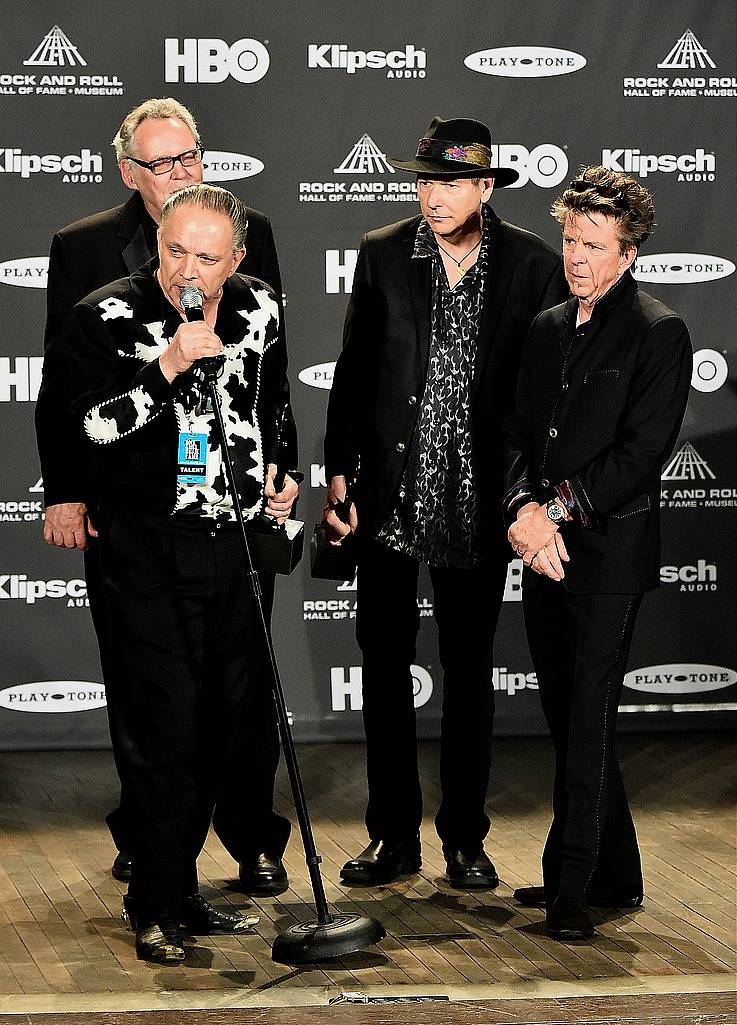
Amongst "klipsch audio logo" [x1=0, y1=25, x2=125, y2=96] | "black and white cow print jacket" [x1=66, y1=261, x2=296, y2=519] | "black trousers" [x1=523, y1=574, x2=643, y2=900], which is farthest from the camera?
"klipsch audio logo" [x1=0, y1=25, x2=125, y2=96]

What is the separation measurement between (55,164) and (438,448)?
81.5 inches

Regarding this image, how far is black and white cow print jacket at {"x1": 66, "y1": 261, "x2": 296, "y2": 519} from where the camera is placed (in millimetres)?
3297

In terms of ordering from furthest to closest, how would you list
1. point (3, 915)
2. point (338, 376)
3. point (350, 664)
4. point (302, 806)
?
point (350, 664) < point (338, 376) < point (3, 915) < point (302, 806)

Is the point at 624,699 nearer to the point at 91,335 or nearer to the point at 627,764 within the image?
the point at 627,764

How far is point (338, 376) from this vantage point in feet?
13.2

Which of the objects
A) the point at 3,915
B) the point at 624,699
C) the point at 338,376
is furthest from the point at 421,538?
the point at 624,699

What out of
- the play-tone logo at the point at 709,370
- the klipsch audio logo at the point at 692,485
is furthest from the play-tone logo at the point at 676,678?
the play-tone logo at the point at 709,370

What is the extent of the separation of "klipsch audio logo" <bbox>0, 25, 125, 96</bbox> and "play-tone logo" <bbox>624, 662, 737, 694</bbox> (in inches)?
111

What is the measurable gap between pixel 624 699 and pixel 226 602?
244cm

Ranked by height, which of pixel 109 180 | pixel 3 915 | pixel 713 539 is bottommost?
pixel 3 915

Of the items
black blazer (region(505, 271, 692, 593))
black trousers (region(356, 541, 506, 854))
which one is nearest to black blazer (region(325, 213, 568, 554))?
black trousers (region(356, 541, 506, 854))

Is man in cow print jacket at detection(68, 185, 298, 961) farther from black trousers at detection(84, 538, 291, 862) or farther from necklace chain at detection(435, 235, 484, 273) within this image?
necklace chain at detection(435, 235, 484, 273)

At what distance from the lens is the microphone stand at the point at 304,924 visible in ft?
10.8

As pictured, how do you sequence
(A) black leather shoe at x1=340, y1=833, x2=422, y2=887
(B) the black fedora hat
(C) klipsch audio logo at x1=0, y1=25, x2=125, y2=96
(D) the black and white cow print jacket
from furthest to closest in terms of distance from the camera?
(C) klipsch audio logo at x1=0, y1=25, x2=125, y2=96 < (A) black leather shoe at x1=340, y1=833, x2=422, y2=887 < (B) the black fedora hat < (D) the black and white cow print jacket
